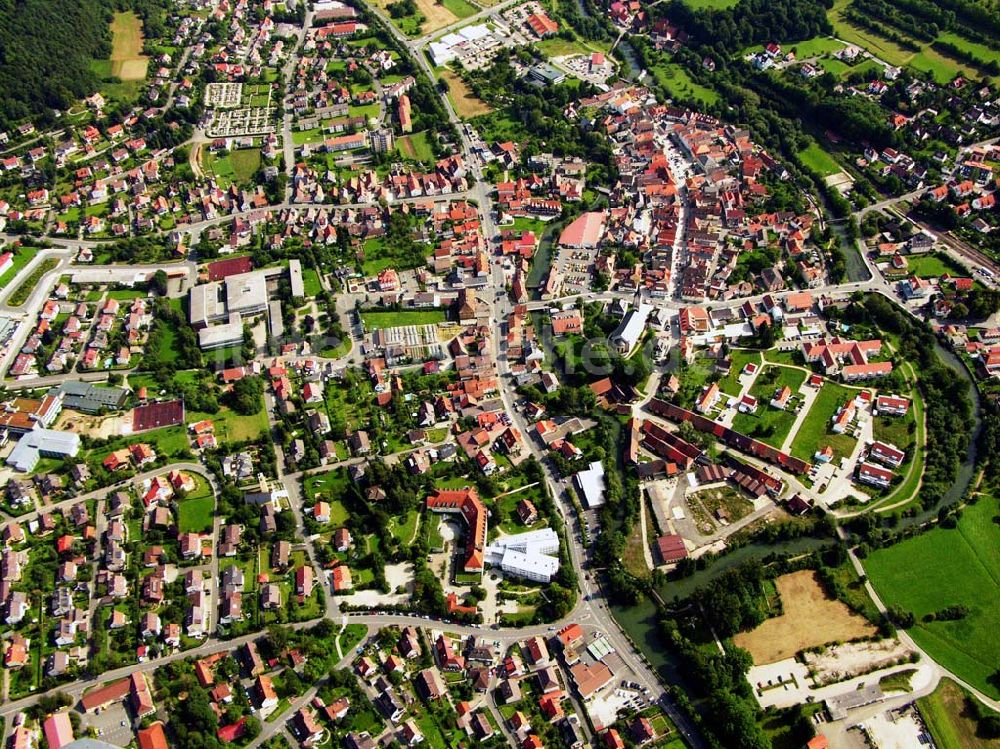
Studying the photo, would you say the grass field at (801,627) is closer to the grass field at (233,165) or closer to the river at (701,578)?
the river at (701,578)

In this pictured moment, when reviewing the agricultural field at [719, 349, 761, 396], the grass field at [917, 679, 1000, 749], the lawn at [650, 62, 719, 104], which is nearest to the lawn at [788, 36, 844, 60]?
the lawn at [650, 62, 719, 104]

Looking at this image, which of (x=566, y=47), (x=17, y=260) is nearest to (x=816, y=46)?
(x=566, y=47)

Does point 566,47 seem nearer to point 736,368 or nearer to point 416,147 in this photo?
point 416,147

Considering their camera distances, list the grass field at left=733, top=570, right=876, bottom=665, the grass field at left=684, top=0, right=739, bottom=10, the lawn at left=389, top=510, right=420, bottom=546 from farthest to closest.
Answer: the grass field at left=684, top=0, right=739, bottom=10 < the lawn at left=389, top=510, right=420, bottom=546 < the grass field at left=733, top=570, right=876, bottom=665

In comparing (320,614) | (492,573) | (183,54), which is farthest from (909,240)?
(183,54)

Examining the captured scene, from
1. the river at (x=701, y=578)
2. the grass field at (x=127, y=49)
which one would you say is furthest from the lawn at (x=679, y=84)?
the grass field at (x=127, y=49)

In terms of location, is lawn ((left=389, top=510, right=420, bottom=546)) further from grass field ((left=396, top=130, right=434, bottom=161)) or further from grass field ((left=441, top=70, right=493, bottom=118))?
grass field ((left=441, top=70, right=493, bottom=118))
